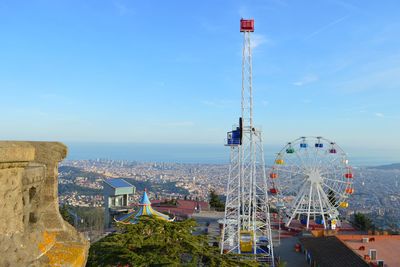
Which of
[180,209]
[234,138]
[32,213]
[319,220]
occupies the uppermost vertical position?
[234,138]

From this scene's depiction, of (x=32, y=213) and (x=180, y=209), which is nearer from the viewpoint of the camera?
(x=32, y=213)

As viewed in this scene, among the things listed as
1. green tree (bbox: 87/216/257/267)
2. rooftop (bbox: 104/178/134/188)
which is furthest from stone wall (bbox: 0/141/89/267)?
rooftop (bbox: 104/178/134/188)

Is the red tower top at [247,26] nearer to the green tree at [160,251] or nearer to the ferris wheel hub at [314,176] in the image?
the green tree at [160,251]

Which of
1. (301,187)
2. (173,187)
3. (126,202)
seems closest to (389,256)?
(301,187)

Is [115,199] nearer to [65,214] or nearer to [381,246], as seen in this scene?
[65,214]

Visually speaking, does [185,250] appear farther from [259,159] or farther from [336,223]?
[336,223]

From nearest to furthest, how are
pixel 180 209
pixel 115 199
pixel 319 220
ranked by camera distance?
pixel 115 199 < pixel 319 220 < pixel 180 209

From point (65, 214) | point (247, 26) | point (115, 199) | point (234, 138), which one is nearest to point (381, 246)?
point (234, 138)

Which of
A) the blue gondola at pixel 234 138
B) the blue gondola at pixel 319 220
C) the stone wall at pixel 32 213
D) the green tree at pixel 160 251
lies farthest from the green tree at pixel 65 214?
the stone wall at pixel 32 213
